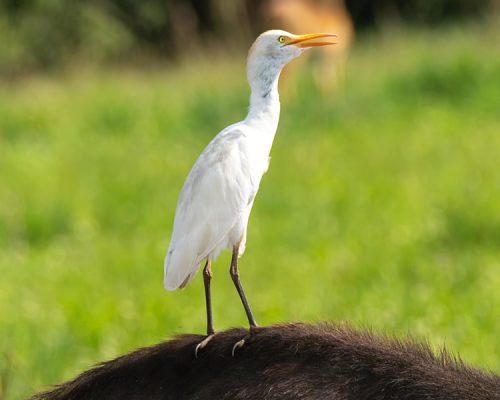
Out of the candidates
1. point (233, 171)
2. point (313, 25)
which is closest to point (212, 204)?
point (233, 171)

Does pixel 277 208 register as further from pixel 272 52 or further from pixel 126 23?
pixel 126 23

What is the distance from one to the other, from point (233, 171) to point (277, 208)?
7.07 m

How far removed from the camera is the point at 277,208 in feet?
35.0

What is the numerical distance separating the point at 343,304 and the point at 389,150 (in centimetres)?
481

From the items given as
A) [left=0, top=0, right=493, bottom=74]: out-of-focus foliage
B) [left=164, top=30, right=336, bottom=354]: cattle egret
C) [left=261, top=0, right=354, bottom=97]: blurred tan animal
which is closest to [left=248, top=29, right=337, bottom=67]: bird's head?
[left=164, top=30, right=336, bottom=354]: cattle egret

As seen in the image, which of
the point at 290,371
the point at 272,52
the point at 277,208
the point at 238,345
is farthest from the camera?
the point at 277,208

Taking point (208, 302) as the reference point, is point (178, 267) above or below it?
above

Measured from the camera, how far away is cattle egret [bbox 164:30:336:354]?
3.59 meters

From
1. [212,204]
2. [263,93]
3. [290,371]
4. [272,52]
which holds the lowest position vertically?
[290,371]

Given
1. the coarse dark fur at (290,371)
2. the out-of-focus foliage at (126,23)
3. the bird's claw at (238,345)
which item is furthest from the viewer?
the out-of-focus foliage at (126,23)

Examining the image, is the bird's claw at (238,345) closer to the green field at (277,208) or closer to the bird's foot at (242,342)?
the bird's foot at (242,342)

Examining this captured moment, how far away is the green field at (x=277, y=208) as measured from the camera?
7.45 meters

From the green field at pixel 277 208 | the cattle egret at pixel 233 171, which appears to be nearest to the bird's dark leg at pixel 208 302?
the cattle egret at pixel 233 171

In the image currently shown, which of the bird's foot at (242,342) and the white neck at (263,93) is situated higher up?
Answer: the white neck at (263,93)
